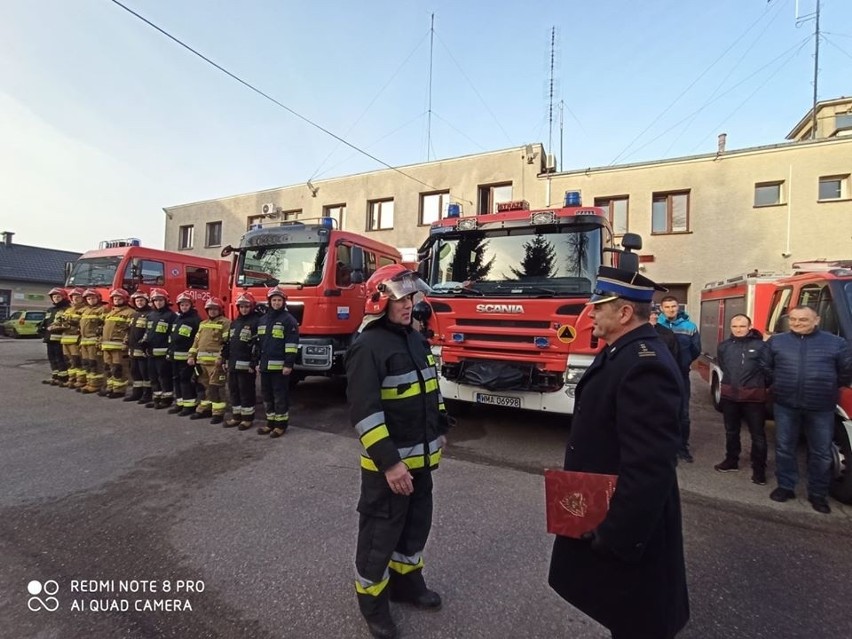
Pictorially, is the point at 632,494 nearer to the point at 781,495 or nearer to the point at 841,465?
the point at 781,495

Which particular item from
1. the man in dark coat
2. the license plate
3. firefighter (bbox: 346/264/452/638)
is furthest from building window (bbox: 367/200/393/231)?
the man in dark coat

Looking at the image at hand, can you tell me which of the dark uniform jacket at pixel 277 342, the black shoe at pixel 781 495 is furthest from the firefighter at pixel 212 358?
the black shoe at pixel 781 495

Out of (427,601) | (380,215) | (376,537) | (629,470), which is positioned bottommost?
(427,601)

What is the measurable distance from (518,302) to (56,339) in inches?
376

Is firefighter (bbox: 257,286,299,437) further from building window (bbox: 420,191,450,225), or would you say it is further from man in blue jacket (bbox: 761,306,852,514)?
building window (bbox: 420,191,450,225)

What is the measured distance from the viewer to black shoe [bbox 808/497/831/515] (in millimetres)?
3680

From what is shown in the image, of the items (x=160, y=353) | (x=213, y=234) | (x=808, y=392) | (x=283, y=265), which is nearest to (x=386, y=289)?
(x=808, y=392)

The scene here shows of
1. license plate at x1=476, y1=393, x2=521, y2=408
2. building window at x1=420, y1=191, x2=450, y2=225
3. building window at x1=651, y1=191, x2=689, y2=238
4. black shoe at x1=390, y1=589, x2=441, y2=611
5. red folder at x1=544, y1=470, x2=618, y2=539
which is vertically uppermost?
building window at x1=420, y1=191, x2=450, y2=225

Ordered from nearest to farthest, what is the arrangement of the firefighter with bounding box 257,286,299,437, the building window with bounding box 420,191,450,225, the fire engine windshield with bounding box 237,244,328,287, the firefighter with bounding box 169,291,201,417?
the firefighter with bounding box 257,286,299,437 < the firefighter with bounding box 169,291,201,417 < the fire engine windshield with bounding box 237,244,328,287 < the building window with bounding box 420,191,450,225

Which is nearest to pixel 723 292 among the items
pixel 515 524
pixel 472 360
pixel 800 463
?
pixel 800 463

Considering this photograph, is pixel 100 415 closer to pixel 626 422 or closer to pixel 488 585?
pixel 488 585

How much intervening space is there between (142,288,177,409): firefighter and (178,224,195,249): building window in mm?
17837

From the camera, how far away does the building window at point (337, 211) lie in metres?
18.4

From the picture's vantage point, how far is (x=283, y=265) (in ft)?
24.0
